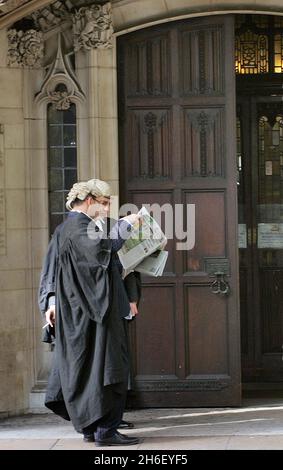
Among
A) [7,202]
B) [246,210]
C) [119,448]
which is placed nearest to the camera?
[119,448]

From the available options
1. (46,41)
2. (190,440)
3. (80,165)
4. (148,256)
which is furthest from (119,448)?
(46,41)

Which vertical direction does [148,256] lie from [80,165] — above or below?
below

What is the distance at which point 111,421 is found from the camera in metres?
8.45

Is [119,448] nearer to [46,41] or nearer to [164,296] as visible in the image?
[164,296]

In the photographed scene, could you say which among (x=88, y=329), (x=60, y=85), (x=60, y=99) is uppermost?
(x=60, y=85)

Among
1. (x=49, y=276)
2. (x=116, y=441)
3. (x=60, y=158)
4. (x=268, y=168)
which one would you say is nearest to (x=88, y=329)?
(x=49, y=276)

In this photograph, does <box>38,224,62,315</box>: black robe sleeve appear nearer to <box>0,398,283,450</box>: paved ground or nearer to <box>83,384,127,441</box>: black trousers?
<box>83,384,127,441</box>: black trousers

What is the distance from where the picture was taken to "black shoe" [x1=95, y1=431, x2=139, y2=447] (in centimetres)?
841

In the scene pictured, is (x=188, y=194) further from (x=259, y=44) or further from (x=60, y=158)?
(x=259, y=44)

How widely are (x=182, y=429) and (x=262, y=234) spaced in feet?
10.9

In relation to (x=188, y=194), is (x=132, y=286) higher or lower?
lower

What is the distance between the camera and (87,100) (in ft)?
33.6

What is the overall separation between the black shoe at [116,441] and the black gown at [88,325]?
0.58 ft

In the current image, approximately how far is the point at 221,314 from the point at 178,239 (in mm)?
766
